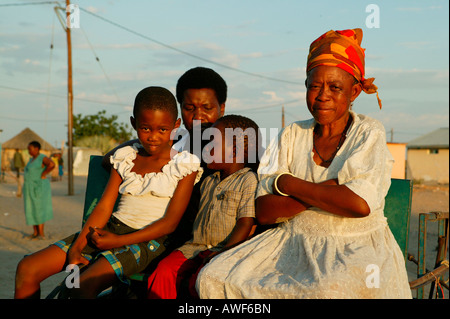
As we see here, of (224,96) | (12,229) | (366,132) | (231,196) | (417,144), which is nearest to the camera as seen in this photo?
(366,132)

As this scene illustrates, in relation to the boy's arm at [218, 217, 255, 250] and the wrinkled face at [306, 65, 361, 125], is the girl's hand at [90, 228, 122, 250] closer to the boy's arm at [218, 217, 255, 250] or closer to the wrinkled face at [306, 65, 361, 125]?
the boy's arm at [218, 217, 255, 250]

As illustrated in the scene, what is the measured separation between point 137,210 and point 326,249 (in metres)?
1.35

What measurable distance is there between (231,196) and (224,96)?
1.36 m

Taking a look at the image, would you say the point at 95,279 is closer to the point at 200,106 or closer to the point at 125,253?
the point at 125,253

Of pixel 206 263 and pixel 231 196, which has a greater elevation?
pixel 231 196

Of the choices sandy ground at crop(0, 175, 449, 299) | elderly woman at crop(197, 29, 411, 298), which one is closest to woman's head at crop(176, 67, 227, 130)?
elderly woman at crop(197, 29, 411, 298)

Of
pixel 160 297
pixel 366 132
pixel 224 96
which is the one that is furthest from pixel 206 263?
pixel 224 96

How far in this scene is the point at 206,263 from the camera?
258 centimetres

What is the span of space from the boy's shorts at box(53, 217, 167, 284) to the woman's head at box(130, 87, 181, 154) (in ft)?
1.93

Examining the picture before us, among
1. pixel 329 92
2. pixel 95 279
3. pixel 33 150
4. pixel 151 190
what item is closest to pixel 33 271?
pixel 95 279

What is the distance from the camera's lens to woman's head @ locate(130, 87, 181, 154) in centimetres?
304

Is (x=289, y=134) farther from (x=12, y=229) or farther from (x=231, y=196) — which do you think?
(x=12, y=229)

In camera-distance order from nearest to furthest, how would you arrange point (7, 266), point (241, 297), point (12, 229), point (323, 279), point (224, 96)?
point (323, 279)
point (241, 297)
point (224, 96)
point (7, 266)
point (12, 229)
